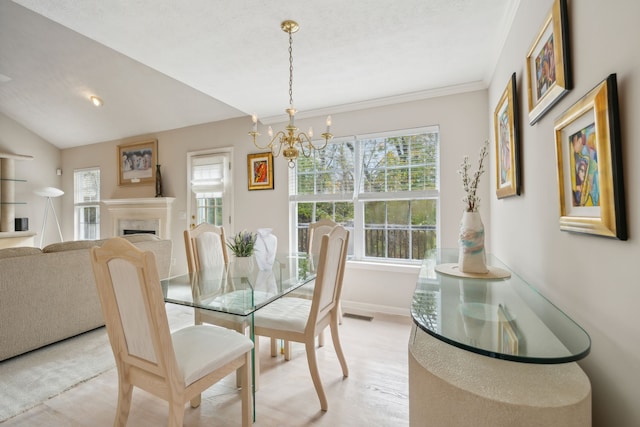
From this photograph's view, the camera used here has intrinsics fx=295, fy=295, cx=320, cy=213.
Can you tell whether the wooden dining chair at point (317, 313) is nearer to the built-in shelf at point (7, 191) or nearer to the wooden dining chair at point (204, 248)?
the wooden dining chair at point (204, 248)

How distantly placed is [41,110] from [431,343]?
7182mm

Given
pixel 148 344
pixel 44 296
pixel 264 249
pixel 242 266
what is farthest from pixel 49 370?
pixel 264 249

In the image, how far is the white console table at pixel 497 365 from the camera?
0.74 m

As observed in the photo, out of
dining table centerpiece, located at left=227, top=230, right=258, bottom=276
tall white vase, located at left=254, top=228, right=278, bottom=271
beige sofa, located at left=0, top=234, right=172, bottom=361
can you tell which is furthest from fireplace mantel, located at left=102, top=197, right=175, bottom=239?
tall white vase, located at left=254, top=228, right=278, bottom=271

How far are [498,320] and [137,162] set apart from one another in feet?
19.4

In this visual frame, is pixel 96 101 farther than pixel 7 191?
No

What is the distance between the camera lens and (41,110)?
5.26 m

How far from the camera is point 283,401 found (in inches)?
71.0

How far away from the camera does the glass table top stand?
1584mm

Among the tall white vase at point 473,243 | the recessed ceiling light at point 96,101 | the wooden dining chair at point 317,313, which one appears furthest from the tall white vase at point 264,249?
the recessed ceiling light at point 96,101

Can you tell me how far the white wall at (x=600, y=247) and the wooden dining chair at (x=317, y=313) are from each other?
1051 mm

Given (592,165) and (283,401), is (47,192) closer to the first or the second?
(283,401)

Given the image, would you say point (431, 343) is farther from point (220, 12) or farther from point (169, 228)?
point (169, 228)

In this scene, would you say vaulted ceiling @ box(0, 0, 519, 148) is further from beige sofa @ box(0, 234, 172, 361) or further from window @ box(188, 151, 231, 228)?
beige sofa @ box(0, 234, 172, 361)
